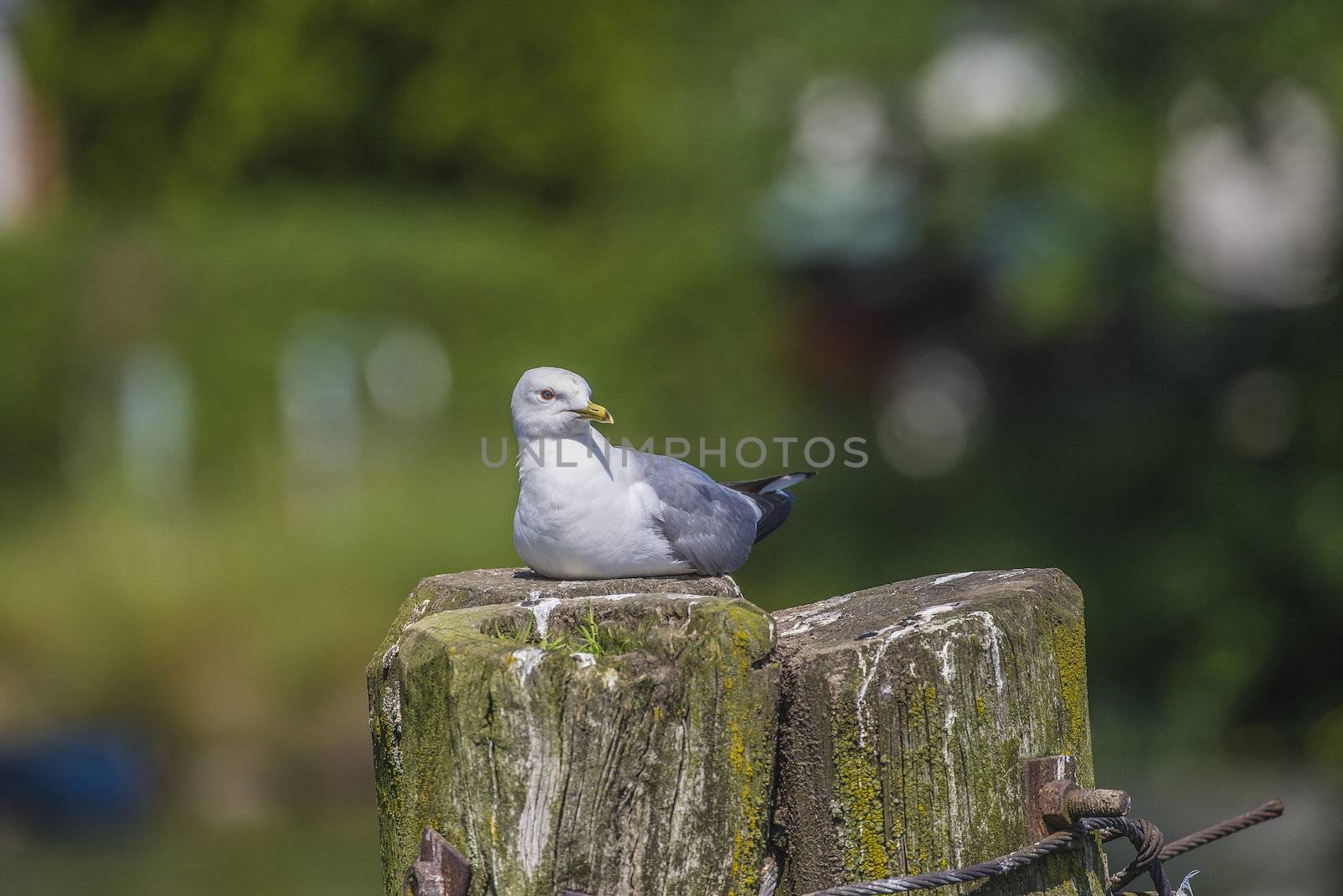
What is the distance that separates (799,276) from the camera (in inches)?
625

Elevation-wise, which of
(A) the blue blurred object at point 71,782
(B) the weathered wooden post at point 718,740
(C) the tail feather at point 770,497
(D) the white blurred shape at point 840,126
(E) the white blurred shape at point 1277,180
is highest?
(D) the white blurred shape at point 840,126

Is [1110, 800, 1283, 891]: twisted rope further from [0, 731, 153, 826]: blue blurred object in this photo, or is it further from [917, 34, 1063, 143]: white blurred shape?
[917, 34, 1063, 143]: white blurred shape

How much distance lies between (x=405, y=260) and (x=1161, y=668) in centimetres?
728

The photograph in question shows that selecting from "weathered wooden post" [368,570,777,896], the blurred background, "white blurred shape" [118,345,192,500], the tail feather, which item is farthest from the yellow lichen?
"white blurred shape" [118,345,192,500]

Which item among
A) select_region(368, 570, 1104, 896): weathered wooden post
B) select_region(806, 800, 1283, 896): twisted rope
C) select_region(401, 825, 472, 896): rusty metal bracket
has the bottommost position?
select_region(806, 800, 1283, 896): twisted rope

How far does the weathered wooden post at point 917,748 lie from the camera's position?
7.22ft

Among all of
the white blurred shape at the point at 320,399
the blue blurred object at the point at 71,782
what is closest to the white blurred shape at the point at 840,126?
the white blurred shape at the point at 320,399

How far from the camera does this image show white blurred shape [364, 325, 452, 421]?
1355cm

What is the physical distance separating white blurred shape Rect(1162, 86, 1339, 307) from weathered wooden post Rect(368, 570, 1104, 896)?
7.92 meters

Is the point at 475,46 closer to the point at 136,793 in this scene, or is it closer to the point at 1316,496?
the point at 136,793

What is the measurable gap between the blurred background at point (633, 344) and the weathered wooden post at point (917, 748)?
18.9 feet

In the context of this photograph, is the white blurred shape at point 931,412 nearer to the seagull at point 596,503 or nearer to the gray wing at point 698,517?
the gray wing at point 698,517

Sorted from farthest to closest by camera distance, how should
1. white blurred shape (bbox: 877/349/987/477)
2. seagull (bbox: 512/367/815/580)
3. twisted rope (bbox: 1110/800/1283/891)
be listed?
white blurred shape (bbox: 877/349/987/477) < seagull (bbox: 512/367/815/580) < twisted rope (bbox: 1110/800/1283/891)

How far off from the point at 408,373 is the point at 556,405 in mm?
10628
